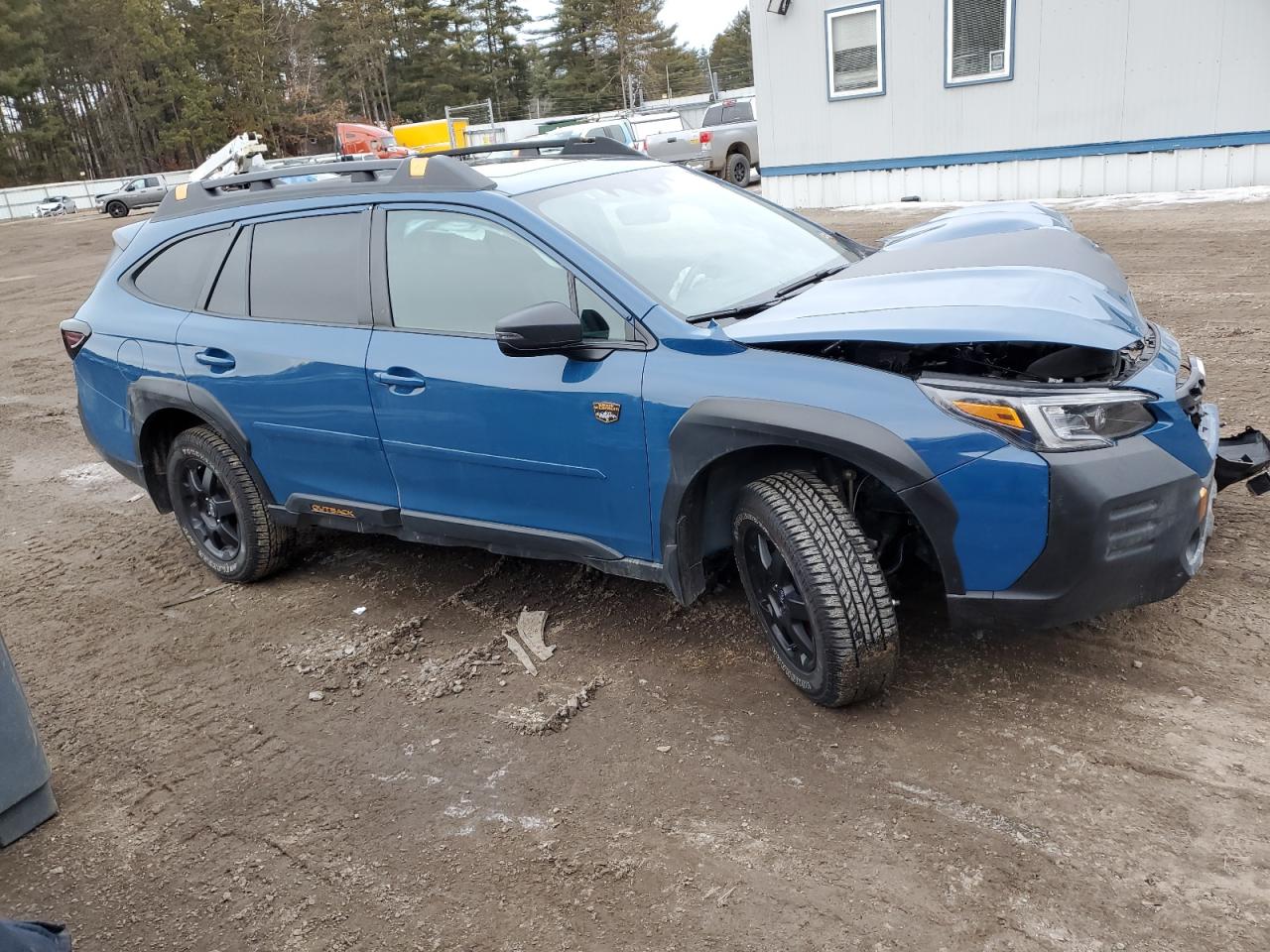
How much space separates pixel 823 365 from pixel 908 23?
1347 centimetres

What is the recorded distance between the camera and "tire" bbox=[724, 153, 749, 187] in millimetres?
20438

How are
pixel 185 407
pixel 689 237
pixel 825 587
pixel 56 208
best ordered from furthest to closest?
Answer: pixel 56 208, pixel 185 407, pixel 689 237, pixel 825 587

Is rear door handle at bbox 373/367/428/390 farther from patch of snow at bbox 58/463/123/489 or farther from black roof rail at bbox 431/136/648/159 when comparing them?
patch of snow at bbox 58/463/123/489

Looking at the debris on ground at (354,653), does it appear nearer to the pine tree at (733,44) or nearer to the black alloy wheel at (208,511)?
the black alloy wheel at (208,511)

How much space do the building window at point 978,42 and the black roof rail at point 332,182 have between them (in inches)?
475

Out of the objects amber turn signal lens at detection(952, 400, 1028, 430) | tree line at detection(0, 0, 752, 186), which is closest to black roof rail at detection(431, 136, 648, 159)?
amber turn signal lens at detection(952, 400, 1028, 430)

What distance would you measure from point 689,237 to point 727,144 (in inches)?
675

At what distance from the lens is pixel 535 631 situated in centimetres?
412

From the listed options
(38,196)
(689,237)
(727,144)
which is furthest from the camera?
(38,196)

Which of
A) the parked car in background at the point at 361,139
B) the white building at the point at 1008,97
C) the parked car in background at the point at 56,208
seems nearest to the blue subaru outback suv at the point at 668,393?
the white building at the point at 1008,97

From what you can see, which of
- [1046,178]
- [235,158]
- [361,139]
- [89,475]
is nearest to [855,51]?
[1046,178]

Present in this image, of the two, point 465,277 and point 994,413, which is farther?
point 465,277

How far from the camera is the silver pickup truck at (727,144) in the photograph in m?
20.1

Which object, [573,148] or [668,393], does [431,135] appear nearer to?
[573,148]
